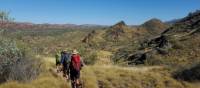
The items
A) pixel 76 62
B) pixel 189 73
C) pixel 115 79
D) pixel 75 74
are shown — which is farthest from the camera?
pixel 189 73

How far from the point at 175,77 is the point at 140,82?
2547 mm

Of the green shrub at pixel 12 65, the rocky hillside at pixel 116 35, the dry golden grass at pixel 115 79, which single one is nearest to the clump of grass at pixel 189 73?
the dry golden grass at pixel 115 79

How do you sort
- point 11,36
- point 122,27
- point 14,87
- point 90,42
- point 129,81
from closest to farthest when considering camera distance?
point 14,87
point 11,36
point 129,81
point 90,42
point 122,27

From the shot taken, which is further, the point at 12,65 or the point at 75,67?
the point at 12,65

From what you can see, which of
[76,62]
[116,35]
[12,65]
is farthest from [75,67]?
[116,35]

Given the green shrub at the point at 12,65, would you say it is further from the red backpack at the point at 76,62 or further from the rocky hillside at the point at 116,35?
the rocky hillside at the point at 116,35

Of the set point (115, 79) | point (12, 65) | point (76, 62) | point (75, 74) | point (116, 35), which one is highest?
point (76, 62)

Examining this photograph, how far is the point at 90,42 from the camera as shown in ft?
523

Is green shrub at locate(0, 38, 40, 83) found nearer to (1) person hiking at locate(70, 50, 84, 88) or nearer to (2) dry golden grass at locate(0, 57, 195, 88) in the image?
(2) dry golden grass at locate(0, 57, 195, 88)

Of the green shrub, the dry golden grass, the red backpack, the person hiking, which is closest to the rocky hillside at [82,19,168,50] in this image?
the dry golden grass

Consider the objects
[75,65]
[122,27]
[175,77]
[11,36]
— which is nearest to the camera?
[75,65]

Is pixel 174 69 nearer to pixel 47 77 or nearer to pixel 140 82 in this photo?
pixel 140 82

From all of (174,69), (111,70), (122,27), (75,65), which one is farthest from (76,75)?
(122,27)

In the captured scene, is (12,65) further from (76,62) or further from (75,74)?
(76,62)
